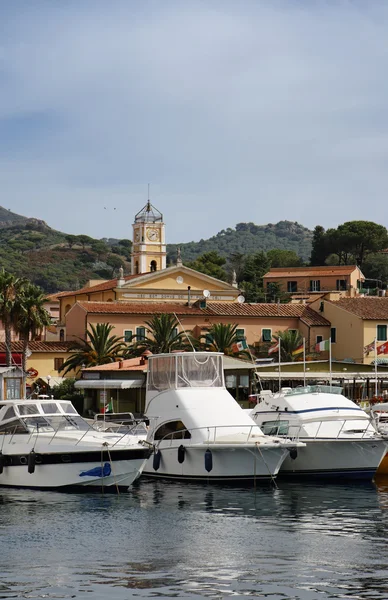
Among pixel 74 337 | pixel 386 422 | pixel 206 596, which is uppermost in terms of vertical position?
pixel 74 337

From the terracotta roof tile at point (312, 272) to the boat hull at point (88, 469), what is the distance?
3767 inches

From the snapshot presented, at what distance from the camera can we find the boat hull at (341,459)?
37000 millimetres

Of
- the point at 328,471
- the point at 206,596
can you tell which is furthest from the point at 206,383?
the point at 206,596

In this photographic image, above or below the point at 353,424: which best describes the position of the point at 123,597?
below

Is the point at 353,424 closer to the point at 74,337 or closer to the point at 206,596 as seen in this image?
the point at 206,596

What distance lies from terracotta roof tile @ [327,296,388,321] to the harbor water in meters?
43.6

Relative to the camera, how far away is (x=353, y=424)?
38344 mm

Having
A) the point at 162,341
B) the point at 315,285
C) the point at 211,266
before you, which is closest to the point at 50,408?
the point at 162,341

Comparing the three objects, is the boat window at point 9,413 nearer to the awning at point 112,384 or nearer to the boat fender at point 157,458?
the boat fender at point 157,458

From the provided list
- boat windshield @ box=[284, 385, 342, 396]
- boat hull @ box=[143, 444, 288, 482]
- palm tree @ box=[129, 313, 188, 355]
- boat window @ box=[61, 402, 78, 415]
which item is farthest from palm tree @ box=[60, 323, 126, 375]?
boat hull @ box=[143, 444, 288, 482]

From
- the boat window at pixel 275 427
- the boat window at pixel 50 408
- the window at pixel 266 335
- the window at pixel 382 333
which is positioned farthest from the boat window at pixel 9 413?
the window at pixel 266 335

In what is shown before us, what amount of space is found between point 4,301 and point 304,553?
140 feet

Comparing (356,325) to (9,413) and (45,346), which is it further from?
(9,413)

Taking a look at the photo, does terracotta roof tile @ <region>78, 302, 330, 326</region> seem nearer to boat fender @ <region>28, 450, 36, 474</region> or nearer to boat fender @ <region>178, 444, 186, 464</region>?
boat fender @ <region>178, 444, 186, 464</region>
